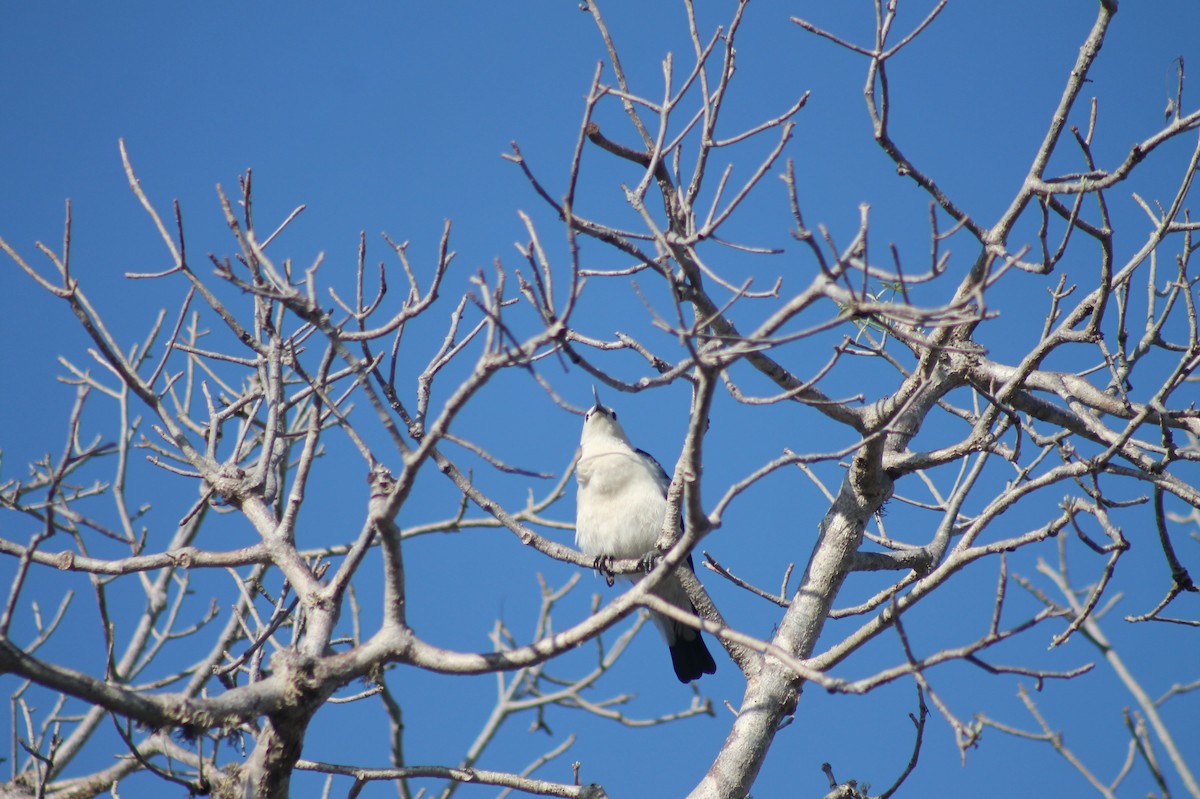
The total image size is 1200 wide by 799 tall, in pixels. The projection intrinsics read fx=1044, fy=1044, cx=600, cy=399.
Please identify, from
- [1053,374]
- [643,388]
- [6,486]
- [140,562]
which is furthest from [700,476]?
[6,486]

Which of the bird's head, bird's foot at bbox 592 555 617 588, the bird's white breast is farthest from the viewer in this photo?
the bird's head

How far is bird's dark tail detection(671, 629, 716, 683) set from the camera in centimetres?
618

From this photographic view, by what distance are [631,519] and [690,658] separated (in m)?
0.95

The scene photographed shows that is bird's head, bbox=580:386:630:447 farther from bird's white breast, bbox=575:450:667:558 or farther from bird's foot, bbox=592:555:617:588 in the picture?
bird's foot, bbox=592:555:617:588

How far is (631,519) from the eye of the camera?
5.96m

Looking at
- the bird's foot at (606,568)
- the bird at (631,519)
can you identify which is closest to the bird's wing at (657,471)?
the bird at (631,519)

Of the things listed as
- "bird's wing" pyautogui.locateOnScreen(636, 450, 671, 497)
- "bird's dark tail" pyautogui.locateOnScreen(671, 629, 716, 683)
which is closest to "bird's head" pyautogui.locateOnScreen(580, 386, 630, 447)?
"bird's wing" pyautogui.locateOnScreen(636, 450, 671, 497)

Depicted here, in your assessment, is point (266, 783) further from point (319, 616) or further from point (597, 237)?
point (597, 237)

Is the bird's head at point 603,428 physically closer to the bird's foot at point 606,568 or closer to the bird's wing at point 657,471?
the bird's wing at point 657,471

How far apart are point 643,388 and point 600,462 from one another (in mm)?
3700

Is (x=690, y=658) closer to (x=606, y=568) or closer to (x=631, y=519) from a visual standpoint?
(x=631, y=519)

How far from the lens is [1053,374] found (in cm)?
389

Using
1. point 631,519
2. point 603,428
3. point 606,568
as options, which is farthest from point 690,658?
point 603,428

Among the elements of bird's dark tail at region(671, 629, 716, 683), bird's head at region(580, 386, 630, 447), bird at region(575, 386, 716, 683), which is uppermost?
bird's head at region(580, 386, 630, 447)
